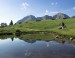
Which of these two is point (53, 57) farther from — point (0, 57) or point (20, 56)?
point (0, 57)

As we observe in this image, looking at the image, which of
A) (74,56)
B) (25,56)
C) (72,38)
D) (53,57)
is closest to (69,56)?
(74,56)

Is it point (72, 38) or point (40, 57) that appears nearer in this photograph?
point (40, 57)

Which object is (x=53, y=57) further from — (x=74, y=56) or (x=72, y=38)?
(x=72, y=38)

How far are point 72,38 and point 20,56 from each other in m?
27.4

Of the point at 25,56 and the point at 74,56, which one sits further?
the point at 25,56

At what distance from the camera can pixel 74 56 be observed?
1422 inches

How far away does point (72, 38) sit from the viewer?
60031mm

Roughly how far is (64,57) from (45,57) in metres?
4.17

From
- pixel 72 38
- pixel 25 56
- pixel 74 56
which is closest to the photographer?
pixel 74 56

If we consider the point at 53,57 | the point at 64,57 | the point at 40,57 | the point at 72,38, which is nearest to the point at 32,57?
the point at 40,57

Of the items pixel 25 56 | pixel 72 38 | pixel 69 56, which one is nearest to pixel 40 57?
pixel 25 56

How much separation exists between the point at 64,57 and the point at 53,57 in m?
2.41

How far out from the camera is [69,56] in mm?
36750

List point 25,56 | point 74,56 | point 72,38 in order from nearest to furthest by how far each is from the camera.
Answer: point 74,56
point 25,56
point 72,38
